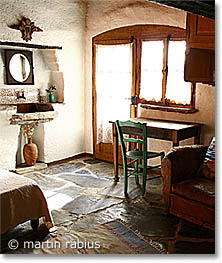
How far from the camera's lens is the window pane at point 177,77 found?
15.5 ft

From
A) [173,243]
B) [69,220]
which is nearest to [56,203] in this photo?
[69,220]

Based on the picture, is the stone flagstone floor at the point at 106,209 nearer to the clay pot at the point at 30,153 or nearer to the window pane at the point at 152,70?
the clay pot at the point at 30,153

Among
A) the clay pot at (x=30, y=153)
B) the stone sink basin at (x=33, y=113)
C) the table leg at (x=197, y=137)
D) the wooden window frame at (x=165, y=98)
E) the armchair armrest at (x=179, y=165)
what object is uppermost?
the wooden window frame at (x=165, y=98)

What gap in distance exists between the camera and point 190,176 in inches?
143

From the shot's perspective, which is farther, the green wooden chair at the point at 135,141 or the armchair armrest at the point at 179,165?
the green wooden chair at the point at 135,141

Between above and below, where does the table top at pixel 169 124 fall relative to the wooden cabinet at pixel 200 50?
below

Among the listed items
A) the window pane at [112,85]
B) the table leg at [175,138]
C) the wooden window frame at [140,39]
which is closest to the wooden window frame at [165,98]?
the wooden window frame at [140,39]

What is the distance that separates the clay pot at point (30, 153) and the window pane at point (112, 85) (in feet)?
3.46

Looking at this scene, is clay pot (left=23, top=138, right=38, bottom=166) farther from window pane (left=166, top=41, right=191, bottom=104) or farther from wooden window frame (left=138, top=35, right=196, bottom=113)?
window pane (left=166, top=41, right=191, bottom=104)

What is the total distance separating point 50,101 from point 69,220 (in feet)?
8.18

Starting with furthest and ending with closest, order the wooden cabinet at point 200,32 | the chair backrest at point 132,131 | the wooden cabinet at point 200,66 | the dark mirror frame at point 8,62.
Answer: the dark mirror frame at point 8,62 < the chair backrest at point 132,131 < the wooden cabinet at point 200,66 < the wooden cabinet at point 200,32

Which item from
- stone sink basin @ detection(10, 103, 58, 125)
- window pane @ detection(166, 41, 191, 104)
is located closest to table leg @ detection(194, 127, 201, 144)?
window pane @ detection(166, 41, 191, 104)

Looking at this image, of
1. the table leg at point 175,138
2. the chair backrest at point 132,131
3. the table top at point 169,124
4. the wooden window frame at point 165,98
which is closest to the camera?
the chair backrest at point 132,131

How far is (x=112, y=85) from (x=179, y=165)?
7.65 ft
